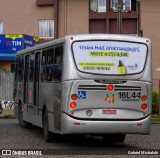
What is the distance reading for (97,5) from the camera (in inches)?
1622

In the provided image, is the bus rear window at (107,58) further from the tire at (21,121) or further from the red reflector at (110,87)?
the tire at (21,121)

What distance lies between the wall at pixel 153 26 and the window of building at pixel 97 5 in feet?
9.40

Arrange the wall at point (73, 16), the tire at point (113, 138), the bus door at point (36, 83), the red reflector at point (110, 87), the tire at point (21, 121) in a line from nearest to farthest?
1. the red reflector at point (110, 87)
2. the tire at point (113, 138)
3. the bus door at point (36, 83)
4. the tire at point (21, 121)
5. the wall at point (73, 16)

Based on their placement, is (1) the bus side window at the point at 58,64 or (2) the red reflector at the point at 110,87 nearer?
(2) the red reflector at the point at 110,87

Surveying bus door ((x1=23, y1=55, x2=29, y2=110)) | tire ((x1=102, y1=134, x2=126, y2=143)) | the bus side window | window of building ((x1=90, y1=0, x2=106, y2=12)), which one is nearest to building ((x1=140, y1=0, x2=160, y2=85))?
window of building ((x1=90, y1=0, x2=106, y2=12))

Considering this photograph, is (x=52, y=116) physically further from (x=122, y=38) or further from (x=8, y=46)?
(x=8, y=46)

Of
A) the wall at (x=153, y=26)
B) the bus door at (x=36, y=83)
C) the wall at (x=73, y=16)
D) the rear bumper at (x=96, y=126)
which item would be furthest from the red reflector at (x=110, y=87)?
the wall at (x=73, y=16)

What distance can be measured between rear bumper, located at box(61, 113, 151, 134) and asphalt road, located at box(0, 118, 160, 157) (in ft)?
1.73

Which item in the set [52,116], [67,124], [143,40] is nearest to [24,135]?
[52,116]

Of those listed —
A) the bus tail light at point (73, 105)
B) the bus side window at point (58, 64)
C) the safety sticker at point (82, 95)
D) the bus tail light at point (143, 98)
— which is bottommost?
the bus tail light at point (73, 105)

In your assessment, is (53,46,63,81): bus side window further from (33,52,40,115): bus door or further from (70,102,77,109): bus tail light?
(33,52,40,115): bus door

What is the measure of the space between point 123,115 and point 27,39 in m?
22.9

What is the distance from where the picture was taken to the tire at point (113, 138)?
1731 centimetres

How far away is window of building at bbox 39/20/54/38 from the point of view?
4188cm
